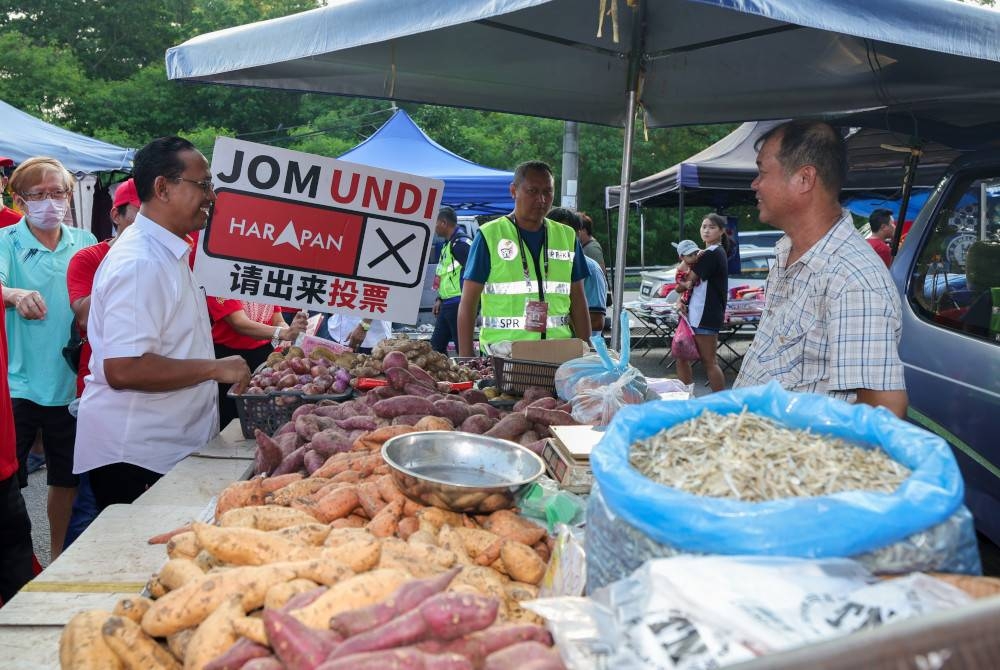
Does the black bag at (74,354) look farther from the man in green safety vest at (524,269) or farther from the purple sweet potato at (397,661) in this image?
the purple sweet potato at (397,661)

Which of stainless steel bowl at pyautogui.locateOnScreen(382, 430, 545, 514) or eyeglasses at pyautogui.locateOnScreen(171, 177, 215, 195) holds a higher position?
eyeglasses at pyautogui.locateOnScreen(171, 177, 215, 195)

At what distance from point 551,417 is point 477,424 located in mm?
299

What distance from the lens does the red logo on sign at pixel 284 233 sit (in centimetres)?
400

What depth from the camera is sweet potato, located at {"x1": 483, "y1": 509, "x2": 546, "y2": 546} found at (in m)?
2.01

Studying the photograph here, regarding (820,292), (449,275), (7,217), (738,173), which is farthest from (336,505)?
(738,173)

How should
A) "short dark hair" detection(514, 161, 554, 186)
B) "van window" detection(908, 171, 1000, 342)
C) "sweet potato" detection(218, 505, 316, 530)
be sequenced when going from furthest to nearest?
"short dark hair" detection(514, 161, 554, 186), "van window" detection(908, 171, 1000, 342), "sweet potato" detection(218, 505, 316, 530)

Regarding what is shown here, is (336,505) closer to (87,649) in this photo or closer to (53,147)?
(87,649)

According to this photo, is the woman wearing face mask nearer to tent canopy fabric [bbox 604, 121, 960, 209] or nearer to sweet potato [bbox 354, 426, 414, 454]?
sweet potato [bbox 354, 426, 414, 454]

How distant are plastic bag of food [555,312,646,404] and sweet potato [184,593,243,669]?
70.9 inches

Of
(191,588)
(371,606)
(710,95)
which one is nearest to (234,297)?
(191,588)

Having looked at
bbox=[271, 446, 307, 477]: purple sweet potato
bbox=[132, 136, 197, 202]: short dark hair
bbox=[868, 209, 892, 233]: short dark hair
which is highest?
bbox=[868, 209, 892, 233]: short dark hair

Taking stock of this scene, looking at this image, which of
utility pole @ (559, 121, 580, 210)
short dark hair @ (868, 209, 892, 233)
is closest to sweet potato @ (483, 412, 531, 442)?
utility pole @ (559, 121, 580, 210)

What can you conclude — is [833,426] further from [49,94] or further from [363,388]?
[49,94]

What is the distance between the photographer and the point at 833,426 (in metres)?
1.76
